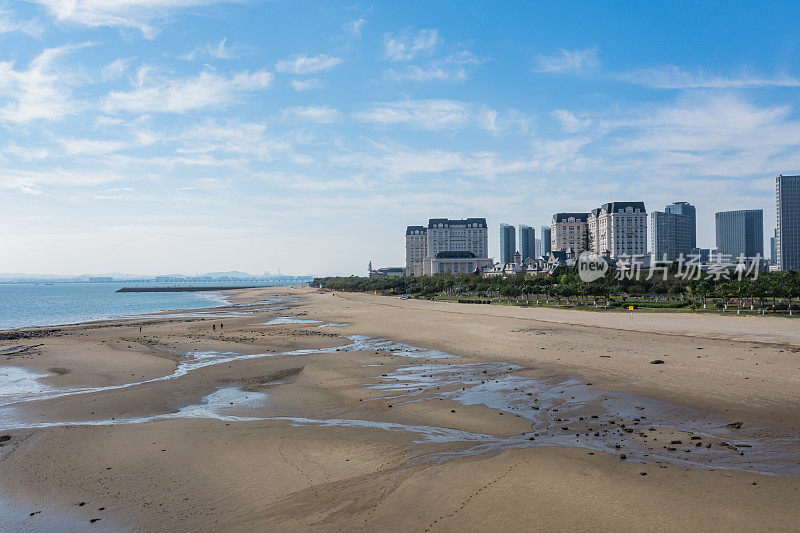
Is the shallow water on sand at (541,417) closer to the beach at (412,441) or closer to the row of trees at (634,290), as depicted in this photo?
the beach at (412,441)

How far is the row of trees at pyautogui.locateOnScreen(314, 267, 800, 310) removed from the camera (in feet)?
173

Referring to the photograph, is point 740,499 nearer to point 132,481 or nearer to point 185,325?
point 132,481

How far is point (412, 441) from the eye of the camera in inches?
489

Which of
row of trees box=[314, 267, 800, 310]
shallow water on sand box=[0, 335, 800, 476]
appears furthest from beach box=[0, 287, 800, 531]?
row of trees box=[314, 267, 800, 310]

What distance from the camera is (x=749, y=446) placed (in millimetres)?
11367

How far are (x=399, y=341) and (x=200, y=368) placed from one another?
1383cm

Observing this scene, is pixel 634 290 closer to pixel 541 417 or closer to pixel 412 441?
pixel 541 417

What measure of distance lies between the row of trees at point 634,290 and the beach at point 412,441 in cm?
3300

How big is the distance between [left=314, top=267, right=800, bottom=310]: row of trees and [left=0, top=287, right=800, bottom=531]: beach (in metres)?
33.0

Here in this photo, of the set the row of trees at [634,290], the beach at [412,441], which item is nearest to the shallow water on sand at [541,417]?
the beach at [412,441]

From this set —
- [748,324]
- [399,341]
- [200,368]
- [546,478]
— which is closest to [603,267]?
[748,324]

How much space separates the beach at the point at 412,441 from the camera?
8.70 metres

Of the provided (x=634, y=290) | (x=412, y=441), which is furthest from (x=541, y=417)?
(x=634, y=290)

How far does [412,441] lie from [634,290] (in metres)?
75.4
